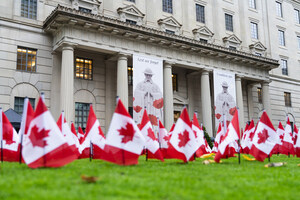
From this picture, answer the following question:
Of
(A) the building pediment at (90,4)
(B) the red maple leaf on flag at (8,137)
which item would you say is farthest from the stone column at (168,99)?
(B) the red maple leaf on flag at (8,137)

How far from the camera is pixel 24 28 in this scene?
80.0 feet

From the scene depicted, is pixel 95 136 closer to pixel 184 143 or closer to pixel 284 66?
pixel 184 143

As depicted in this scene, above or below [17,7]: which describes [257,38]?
above

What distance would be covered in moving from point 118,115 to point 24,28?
18055 mm

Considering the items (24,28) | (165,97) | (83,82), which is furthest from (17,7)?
(165,97)

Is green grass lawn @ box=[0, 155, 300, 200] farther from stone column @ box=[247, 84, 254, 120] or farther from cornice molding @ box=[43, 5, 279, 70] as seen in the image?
stone column @ box=[247, 84, 254, 120]

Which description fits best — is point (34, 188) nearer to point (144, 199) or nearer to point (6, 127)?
point (144, 199)

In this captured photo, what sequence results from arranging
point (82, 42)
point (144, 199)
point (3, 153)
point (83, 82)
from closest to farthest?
1. point (144, 199)
2. point (3, 153)
3. point (82, 42)
4. point (83, 82)

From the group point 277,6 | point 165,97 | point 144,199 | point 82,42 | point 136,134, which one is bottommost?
point 144,199

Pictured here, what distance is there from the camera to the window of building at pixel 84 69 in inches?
1058

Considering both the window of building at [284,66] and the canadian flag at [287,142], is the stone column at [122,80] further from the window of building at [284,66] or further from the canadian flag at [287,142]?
the window of building at [284,66]

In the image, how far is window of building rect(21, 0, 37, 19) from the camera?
2473 cm

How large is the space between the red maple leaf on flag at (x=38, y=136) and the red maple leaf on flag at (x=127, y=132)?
2.32 metres

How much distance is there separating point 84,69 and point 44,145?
1909 cm
